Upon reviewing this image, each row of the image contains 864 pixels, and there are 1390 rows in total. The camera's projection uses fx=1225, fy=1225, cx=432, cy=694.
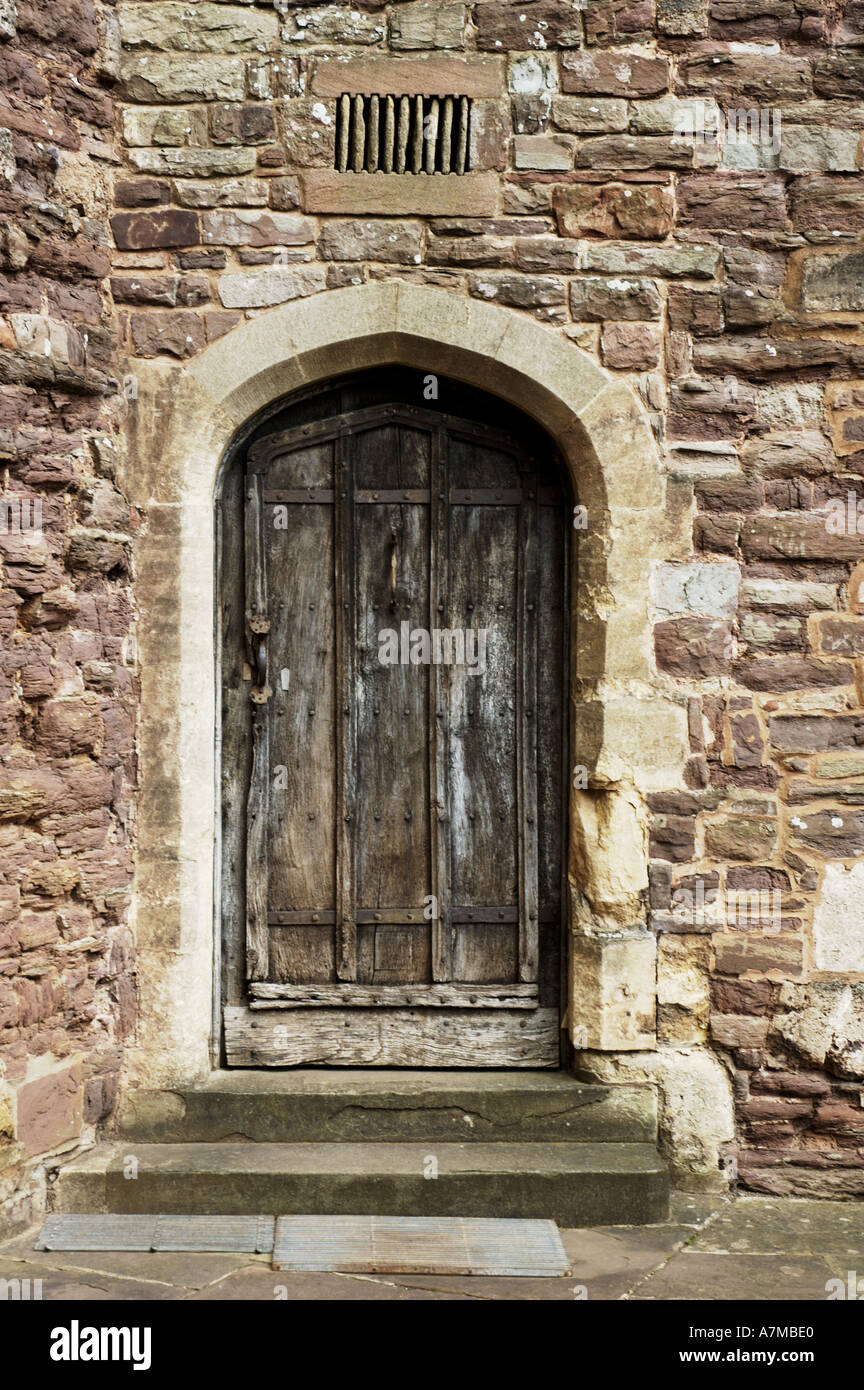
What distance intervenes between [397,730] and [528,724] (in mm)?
460

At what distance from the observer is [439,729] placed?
428cm

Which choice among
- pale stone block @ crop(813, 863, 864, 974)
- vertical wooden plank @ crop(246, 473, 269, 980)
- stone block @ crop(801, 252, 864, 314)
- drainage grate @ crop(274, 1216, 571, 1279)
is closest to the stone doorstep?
drainage grate @ crop(274, 1216, 571, 1279)

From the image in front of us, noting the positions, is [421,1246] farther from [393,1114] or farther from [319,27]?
[319,27]

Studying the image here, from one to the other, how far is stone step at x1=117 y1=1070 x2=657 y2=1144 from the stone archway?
13 cm

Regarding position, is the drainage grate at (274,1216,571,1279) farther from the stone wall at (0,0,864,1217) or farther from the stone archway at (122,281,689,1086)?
the stone wall at (0,0,864,1217)

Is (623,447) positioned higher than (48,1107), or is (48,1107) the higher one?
(623,447)

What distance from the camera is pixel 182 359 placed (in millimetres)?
4074

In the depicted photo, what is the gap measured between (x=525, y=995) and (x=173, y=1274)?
4.87ft

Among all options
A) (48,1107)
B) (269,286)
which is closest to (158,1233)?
(48,1107)

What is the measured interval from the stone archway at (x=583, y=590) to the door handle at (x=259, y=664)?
0.72 feet

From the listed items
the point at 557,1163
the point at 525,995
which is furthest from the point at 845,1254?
the point at 525,995

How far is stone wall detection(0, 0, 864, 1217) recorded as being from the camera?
13.3 ft

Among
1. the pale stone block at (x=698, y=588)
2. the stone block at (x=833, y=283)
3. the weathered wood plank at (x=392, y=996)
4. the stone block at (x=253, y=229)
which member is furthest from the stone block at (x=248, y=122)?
the weathered wood plank at (x=392, y=996)

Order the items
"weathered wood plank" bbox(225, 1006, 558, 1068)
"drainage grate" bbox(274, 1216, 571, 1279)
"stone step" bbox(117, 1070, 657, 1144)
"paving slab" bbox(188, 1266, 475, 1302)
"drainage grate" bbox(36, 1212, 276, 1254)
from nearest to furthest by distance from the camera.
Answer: "paving slab" bbox(188, 1266, 475, 1302), "drainage grate" bbox(274, 1216, 571, 1279), "drainage grate" bbox(36, 1212, 276, 1254), "stone step" bbox(117, 1070, 657, 1144), "weathered wood plank" bbox(225, 1006, 558, 1068)
